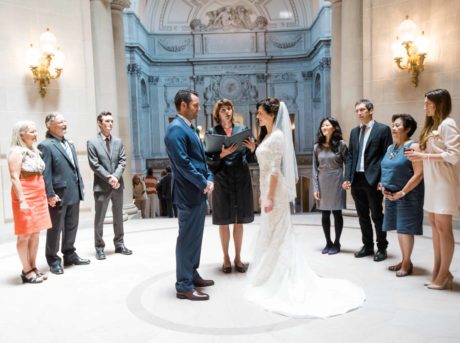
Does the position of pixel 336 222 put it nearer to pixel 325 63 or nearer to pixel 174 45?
pixel 325 63

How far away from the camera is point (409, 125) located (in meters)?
4.32

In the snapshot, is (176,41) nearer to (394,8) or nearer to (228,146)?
(394,8)

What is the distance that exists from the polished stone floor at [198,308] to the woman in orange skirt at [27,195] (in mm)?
305

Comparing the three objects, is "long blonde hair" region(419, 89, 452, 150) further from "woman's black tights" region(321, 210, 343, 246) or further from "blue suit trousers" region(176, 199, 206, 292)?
"blue suit trousers" region(176, 199, 206, 292)

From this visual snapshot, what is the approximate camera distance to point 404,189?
13.8ft

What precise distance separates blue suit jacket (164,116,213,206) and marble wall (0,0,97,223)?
4.14 m

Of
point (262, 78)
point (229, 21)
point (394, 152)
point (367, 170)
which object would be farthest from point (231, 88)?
point (394, 152)

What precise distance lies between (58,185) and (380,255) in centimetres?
382

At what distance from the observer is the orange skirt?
4.41 meters

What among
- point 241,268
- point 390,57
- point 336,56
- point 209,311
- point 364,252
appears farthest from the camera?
point 336,56

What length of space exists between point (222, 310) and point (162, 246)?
2577 millimetres

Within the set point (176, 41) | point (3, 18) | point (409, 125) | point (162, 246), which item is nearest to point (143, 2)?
point (176, 41)

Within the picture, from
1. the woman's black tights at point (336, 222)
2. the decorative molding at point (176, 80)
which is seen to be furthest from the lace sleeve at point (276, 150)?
the decorative molding at point (176, 80)

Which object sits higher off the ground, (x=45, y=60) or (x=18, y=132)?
(x=45, y=60)
